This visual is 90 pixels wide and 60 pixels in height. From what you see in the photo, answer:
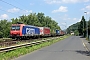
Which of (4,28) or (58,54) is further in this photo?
(4,28)

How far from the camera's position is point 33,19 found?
103812 millimetres

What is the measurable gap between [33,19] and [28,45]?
8097cm

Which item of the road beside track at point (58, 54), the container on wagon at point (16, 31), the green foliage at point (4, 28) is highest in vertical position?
the green foliage at point (4, 28)

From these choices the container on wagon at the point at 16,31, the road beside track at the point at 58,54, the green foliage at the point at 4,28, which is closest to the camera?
the road beside track at the point at 58,54

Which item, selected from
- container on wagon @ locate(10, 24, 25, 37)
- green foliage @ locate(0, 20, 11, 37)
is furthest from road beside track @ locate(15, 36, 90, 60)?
green foliage @ locate(0, 20, 11, 37)

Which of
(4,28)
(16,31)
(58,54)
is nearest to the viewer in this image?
(58,54)

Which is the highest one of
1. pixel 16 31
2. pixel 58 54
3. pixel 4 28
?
pixel 4 28

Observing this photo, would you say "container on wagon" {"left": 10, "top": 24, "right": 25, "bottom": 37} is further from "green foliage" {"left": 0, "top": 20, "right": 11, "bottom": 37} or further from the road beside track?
"green foliage" {"left": 0, "top": 20, "right": 11, "bottom": 37}

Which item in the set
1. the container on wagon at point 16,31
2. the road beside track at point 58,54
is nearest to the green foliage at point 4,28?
the container on wagon at point 16,31

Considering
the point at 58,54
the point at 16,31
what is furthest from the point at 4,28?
the point at 58,54

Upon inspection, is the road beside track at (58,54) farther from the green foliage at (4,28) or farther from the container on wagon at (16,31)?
the green foliage at (4,28)

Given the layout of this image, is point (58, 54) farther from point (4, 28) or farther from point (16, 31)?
point (4, 28)

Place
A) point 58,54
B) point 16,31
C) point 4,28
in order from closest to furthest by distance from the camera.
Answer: point 58,54 < point 16,31 < point 4,28

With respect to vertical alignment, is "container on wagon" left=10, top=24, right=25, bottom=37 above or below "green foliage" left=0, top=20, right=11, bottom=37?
below
